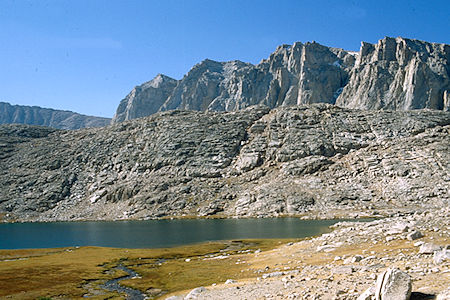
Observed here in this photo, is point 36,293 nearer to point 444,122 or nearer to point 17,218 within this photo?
point 17,218

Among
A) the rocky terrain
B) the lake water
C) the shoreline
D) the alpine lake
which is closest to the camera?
the shoreline

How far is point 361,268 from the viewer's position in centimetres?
2750

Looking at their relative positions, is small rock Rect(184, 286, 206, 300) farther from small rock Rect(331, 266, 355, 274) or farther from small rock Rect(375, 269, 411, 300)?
small rock Rect(375, 269, 411, 300)

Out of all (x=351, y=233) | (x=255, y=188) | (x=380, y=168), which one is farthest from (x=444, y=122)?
(x=351, y=233)

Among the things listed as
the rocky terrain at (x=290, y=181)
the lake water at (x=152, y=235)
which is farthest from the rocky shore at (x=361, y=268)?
the rocky terrain at (x=290, y=181)

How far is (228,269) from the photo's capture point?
4506cm

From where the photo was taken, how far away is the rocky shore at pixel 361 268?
56.7 ft

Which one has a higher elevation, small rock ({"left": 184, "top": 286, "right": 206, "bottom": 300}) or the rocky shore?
the rocky shore

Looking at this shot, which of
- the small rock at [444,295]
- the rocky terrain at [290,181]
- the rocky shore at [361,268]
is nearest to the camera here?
the small rock at [444,295]

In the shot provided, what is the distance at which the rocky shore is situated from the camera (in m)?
17.3

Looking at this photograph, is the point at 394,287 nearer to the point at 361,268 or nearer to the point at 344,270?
the point at 361,268

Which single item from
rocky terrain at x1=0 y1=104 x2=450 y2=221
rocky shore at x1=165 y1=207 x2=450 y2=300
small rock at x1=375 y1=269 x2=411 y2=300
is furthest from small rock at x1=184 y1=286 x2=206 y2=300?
rocky terrain at x1=0 y1=104 x2=450 y2=221

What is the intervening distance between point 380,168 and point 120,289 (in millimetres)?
137130

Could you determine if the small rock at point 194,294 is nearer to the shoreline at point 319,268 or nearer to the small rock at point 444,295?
the shoreline at point 319,268
